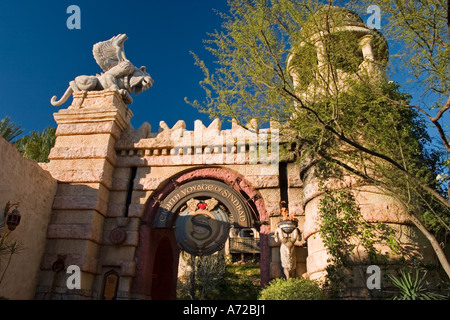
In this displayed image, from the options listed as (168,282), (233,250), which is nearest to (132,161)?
(168,282)

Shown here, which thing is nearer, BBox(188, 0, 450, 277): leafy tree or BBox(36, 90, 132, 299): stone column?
BBox(188, 0, 450, 277): leafy tree

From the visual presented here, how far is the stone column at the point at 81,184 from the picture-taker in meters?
10.5

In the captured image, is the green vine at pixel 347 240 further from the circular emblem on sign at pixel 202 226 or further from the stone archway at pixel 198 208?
the circular emblem on sign at pixel 202 226

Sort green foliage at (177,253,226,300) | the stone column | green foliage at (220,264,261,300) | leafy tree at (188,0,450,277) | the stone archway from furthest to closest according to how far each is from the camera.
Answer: green foliage at (177,253,226,300) < green foliage at (220,264,261,300) < the stone archway < the stone column < leafy tree at (188,0,450,277)

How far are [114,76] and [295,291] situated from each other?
9.85 meters

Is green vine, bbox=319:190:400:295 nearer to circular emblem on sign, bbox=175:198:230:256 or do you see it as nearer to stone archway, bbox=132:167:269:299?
stone archway, bbox=132:167:269:299

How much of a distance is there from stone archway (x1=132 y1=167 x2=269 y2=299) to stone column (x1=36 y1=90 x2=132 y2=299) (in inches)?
56.3

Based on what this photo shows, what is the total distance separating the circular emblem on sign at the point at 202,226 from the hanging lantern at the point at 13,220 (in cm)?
444

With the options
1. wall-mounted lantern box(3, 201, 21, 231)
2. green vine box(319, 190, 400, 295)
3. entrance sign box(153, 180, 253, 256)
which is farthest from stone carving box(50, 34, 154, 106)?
green vine box(319, 190, 400, 295)

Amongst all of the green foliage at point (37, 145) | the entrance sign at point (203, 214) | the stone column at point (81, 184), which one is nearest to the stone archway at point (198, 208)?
the entrance sign at point (203, 214)

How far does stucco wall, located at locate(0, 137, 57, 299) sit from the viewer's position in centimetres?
948

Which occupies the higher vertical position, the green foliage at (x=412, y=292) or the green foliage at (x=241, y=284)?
the green foliage at (x=241, y=284)

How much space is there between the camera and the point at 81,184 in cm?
1156

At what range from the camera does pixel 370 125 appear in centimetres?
872
